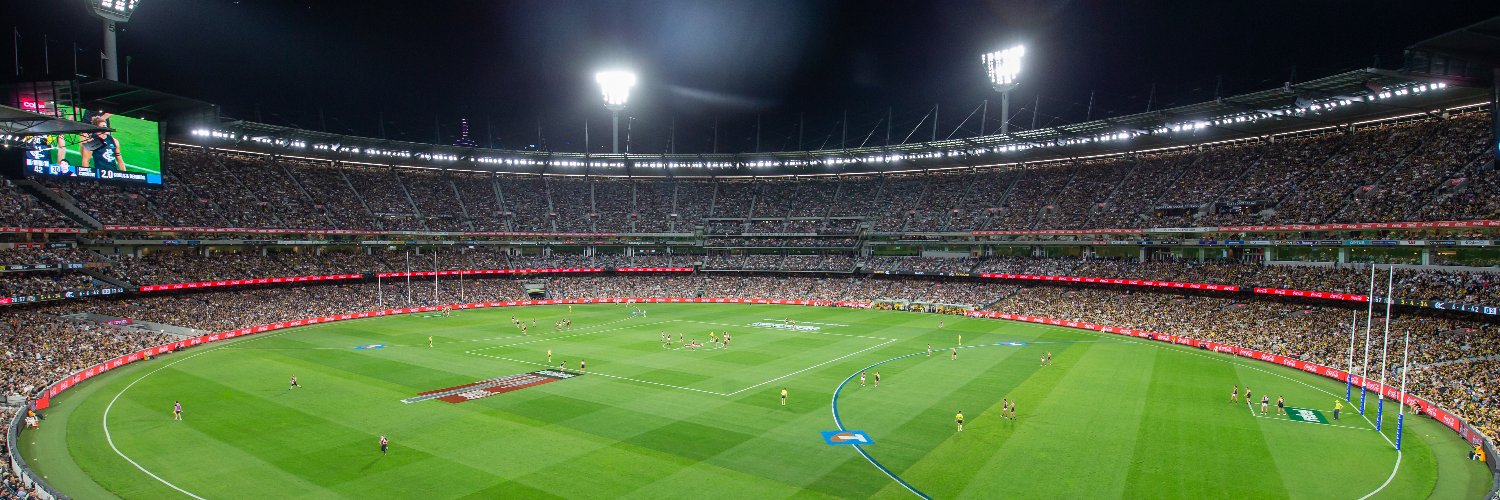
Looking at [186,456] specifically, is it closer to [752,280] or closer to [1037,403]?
[1037,403]

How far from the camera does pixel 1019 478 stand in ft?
81.5

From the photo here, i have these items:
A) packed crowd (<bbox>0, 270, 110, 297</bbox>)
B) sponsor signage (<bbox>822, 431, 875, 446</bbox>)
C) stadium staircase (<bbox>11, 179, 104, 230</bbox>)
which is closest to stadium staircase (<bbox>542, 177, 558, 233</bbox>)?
stadium staircase (<bbox>11, 179, 104, 230</bbox>)

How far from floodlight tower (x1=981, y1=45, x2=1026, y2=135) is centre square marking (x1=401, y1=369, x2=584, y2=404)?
55.6 metres

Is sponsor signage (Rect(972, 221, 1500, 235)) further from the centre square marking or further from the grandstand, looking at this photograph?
the centre square marking

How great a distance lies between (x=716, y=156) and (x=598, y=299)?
25.7 metres

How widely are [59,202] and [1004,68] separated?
8861 centimetres

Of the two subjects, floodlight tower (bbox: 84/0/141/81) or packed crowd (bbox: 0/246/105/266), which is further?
floodlight tower (bbox: 84/0/141/81)

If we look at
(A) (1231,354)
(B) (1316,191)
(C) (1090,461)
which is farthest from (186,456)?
(B) (1316,191)

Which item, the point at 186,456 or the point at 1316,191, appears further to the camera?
the point at 1316,191

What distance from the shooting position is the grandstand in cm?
3136

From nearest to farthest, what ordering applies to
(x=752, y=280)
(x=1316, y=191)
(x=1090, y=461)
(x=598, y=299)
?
(x=1090, y=461) < (x=1316, y=191) < (x=598, y=299) < (x=752, y=280)

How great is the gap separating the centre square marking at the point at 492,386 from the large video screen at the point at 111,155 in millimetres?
36215

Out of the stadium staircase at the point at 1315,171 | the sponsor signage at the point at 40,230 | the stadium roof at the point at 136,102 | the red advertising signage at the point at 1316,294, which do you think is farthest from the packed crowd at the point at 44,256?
the stadium staircase at the point at 1315,171

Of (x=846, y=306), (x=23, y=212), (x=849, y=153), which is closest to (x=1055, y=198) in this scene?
(x=849, y=153)
